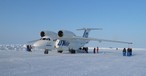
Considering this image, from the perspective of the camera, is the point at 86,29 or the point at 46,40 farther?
the point at 86,29

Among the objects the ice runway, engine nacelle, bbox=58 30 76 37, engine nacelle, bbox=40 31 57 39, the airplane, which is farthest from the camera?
engine nacelle, bbox=58 30 76 37

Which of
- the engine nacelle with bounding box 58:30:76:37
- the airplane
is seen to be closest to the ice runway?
the airplane

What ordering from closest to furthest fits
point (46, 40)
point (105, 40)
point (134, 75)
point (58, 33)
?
point (134, 75) → point (46, 40) → point (58, 33) → point (105, 40)

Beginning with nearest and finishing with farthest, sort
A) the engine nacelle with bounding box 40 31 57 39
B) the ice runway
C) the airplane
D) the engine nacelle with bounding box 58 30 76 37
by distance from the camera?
the ice runway → the airplane → the engine nacelle with bounding box 40 31 57 39 → the engine nacelle with bounding box 58 30 76 37

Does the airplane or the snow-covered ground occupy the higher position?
the airplane

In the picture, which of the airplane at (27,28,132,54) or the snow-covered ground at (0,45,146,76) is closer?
the snow-covered ground at (0,45,146,76)

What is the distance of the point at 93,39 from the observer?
136 feet

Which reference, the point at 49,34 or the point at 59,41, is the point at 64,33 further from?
the point at 49,34

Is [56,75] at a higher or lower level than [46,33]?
lower

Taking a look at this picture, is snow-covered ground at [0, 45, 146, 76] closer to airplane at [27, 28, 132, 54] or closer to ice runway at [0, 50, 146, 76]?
ice runway at [0, 50, 146, 76]

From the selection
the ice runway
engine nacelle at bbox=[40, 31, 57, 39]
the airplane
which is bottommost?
the ice runway

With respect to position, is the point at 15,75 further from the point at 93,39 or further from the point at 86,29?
the point at 86,29

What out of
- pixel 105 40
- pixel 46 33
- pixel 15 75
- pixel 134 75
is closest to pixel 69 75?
pixel 15 75

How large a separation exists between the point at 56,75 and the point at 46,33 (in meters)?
26.5
